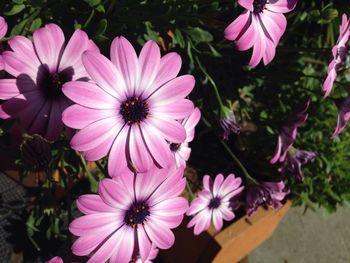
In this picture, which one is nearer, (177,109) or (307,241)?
(177,109)

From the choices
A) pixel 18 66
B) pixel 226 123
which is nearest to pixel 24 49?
pixel 18 66

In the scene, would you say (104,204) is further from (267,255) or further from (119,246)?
(267,255)

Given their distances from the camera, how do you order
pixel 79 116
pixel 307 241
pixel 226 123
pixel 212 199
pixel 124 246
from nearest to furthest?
pixel 79 116, pixel 124 246, pixel 226 123, pixel 212 199, pixel 307 241

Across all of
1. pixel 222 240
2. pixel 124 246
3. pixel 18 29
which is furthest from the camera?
pixel 222 240

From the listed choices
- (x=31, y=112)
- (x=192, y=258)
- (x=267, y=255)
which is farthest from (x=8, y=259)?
(x=267, y=255)

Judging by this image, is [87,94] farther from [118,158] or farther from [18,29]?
[18,29]

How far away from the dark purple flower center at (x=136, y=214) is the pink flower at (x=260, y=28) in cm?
28

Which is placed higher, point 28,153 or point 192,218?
point 28,153

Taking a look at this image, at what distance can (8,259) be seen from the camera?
4.07ft

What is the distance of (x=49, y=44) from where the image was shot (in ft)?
2.04

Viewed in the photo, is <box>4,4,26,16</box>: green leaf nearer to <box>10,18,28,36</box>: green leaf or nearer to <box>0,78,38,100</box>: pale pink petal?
<box>10,18,28,36</box>: green leaf

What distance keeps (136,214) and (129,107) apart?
177mm

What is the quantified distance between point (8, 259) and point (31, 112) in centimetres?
75

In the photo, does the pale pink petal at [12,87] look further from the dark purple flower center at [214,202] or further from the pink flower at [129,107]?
the dark purple flower center at [214,202]
